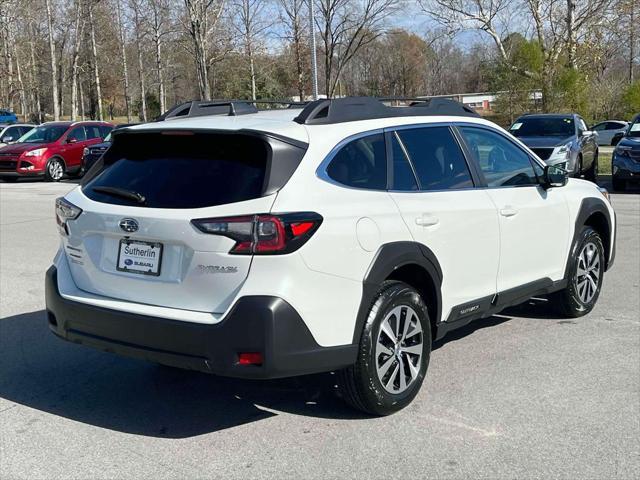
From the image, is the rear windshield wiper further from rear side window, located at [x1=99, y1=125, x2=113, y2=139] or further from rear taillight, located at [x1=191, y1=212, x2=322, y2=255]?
rear side window, located at [x1=99, y1=125, x2=113, y2=139]

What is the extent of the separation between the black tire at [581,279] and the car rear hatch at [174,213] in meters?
3.27

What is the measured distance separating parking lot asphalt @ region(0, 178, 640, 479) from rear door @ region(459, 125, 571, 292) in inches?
23.6

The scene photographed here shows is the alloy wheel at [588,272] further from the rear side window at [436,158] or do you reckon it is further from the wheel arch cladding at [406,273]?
the wheel arch cladding at [406,273]

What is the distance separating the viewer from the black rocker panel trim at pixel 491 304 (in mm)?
5027

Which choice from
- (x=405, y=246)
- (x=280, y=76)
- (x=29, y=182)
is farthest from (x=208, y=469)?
(x=280, y=76)

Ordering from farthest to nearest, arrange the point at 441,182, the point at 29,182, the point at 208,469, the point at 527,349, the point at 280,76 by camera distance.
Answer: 1. the point at 280,76
2. the point at 29,182
3. the point at 527,349
4. the point at 441,182
5. the point at 208,469

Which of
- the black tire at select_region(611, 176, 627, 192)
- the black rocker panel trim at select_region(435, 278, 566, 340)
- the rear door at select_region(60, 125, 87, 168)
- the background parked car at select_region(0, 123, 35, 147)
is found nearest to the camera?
the black rocker panel trim at select_region(435, 278, 566, 340)

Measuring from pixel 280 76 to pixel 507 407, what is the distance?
5768 centimetres

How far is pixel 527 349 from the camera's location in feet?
19.0

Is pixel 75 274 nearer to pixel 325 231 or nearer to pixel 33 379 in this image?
pixel 33 379

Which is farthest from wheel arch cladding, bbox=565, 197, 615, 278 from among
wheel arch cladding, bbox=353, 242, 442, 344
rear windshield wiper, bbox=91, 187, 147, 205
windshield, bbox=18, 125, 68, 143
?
windshield, bbox=18, 125, 68, 143

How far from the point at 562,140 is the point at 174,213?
14427mm

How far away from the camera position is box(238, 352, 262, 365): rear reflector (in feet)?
12.6

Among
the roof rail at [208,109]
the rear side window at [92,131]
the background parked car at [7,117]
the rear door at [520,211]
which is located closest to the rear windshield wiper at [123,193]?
the roof rail at [208,109]
